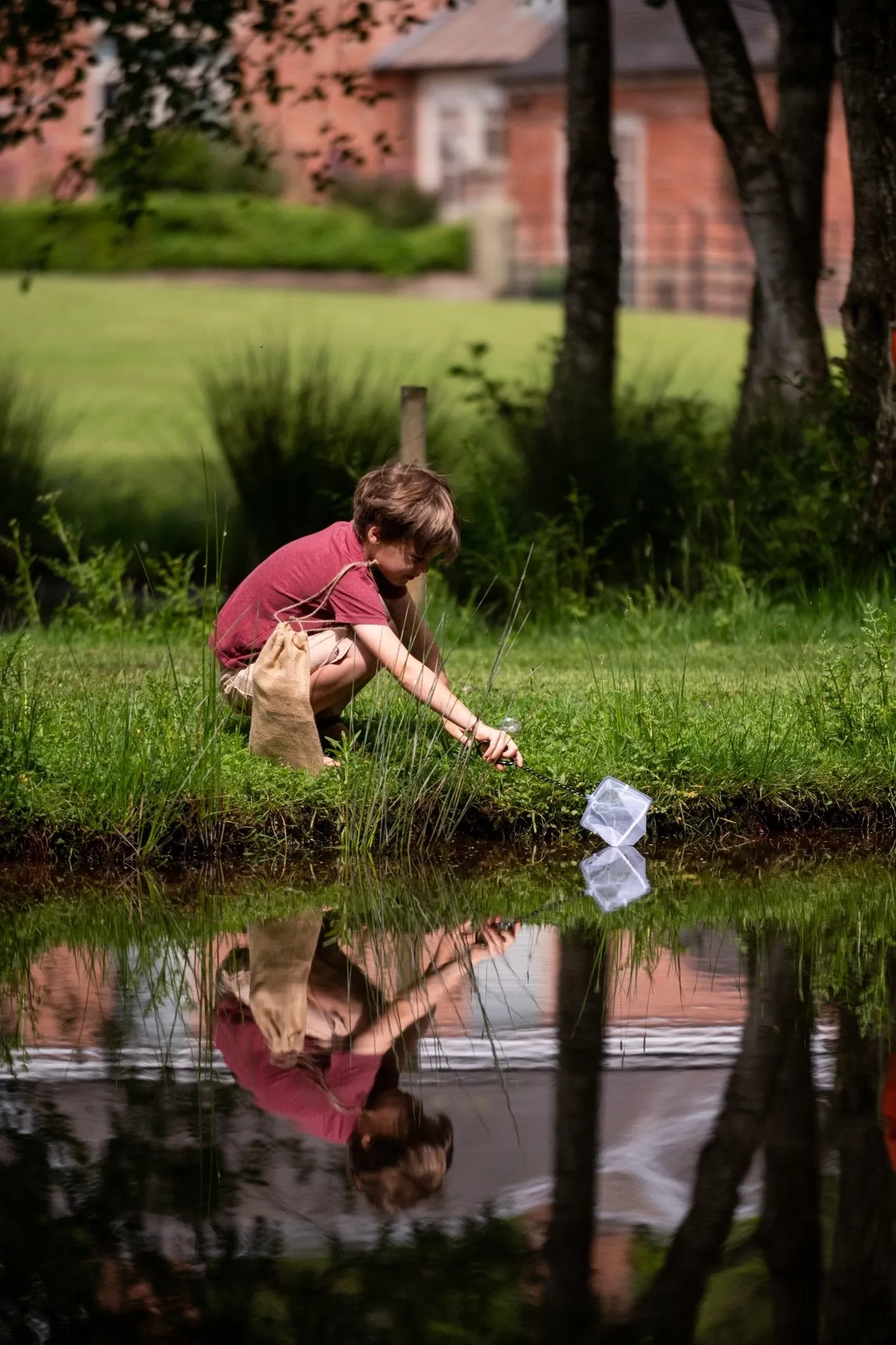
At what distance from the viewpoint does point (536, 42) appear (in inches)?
1758

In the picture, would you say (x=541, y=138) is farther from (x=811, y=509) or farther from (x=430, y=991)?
(x=430, y=991)

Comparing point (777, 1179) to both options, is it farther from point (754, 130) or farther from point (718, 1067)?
point (754, 130)

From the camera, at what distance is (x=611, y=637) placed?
8070mm

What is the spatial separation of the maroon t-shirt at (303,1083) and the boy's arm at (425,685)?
1385 millimetres

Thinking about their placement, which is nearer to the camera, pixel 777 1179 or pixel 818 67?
pixel 777 1179

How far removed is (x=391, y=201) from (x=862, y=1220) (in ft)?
125

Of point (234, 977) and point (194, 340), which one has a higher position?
point (194, 340)

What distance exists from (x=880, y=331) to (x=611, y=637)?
1814mm

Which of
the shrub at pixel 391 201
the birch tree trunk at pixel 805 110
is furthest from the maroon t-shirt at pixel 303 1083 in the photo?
the shrub at pixel 391 201

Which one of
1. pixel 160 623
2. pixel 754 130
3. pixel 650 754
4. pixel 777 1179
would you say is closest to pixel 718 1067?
pixel 777 1179

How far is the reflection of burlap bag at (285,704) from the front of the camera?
18.5 ft

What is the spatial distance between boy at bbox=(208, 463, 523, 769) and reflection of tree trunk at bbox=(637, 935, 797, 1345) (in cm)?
124

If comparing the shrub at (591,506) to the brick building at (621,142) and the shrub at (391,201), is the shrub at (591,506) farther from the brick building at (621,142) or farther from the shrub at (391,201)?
the shrub at (391,201)

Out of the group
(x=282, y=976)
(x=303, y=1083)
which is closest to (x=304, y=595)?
(x=282, y=976)
